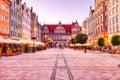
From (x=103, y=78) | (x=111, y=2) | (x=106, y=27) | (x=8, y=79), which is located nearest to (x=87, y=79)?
(x=103, y=78)

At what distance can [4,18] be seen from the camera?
193 ft

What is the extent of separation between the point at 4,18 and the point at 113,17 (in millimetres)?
28845

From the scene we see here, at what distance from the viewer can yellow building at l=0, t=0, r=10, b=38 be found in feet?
182

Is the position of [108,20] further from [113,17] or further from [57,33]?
[57,33]

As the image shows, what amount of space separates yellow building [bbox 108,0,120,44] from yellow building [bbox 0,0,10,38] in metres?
26.8

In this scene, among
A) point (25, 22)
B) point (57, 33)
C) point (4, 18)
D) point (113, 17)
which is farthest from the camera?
point (57, 33)

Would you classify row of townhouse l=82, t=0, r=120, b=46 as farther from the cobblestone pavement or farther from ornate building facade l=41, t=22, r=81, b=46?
ornate building facade l=41, t=22, r=81, b=46

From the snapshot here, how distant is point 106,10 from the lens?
79.8 meters

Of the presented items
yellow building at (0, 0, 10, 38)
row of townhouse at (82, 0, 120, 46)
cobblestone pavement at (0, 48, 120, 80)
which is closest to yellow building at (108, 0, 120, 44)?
row of townhouse at (82, 0, 120, 46)

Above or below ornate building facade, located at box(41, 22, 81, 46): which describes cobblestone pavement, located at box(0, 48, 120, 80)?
below

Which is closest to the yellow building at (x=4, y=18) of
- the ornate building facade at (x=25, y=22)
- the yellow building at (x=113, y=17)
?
the ornate building facade at (x=25, y=22)

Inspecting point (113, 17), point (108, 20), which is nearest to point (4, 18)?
point (113, 17)

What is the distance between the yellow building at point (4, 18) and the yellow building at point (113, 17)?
2684 cm

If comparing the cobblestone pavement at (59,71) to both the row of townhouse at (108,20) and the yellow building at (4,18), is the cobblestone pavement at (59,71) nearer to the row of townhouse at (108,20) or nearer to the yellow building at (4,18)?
the yellow building at (4,18)
